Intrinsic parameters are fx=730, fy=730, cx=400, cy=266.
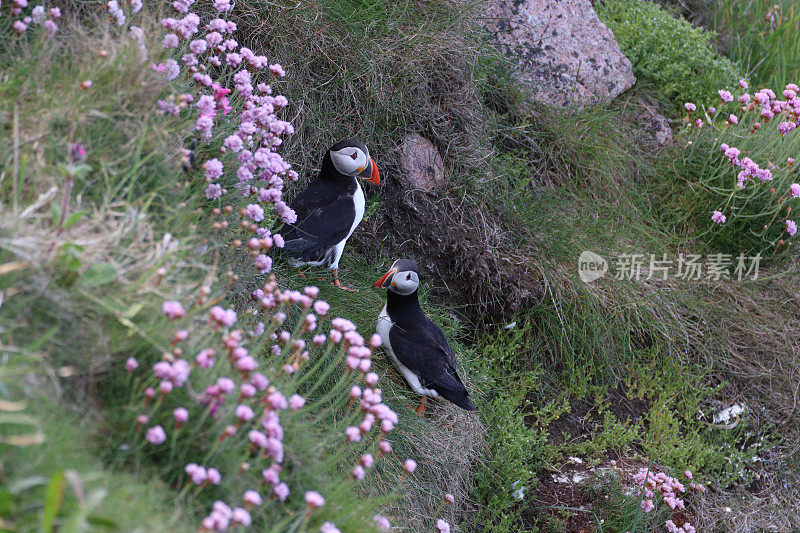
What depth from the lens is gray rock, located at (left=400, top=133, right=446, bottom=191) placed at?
464cm

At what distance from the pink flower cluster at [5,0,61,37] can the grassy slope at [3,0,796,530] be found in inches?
61.0

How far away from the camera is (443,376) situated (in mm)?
3529

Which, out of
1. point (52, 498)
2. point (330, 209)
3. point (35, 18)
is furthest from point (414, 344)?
point (52, 498)

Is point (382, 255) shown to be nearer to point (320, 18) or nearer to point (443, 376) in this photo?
point (443, 376)

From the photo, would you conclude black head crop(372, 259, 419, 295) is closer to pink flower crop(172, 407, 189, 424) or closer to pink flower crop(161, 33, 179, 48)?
pink flower crop(161, 33, 179, 48)

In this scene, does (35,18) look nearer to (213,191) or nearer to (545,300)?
(213,191)

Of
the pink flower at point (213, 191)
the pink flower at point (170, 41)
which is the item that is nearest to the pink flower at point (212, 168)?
the pink flower at point (213, 191)

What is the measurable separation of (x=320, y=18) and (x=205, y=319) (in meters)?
2.82

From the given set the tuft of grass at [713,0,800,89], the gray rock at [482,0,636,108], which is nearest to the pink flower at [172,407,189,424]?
the gray rock at [482,0,636,108]

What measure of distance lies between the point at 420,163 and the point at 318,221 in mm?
1229

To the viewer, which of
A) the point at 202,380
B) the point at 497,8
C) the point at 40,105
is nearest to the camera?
the point at 202,380

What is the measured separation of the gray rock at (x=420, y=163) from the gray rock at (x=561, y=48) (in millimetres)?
1273

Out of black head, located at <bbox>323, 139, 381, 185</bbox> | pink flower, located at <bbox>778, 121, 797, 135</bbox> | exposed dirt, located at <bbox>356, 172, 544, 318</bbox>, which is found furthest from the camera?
pink flower, located at <bbox>778, 121, 797, 135</bbox>

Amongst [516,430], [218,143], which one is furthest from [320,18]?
[516,430]
